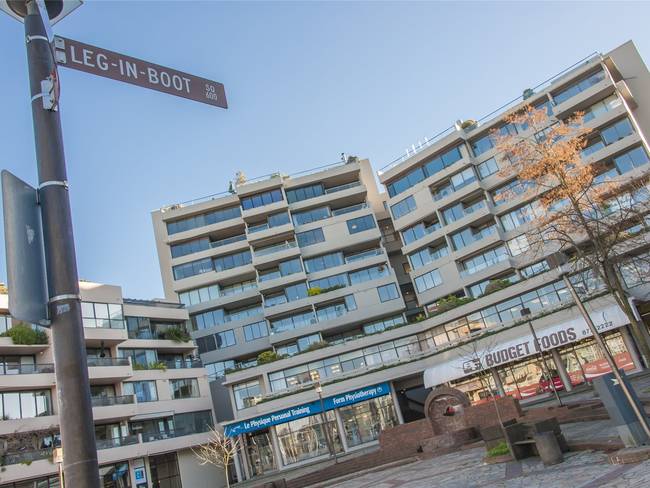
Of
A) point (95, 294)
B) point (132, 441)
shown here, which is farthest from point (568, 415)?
point (95, 294)

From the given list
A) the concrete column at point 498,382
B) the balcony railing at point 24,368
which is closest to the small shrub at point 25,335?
the balcony railing at point 24,368

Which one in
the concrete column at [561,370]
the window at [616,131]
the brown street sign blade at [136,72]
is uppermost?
the window at [616,131]

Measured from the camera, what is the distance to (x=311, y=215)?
54.9 metres

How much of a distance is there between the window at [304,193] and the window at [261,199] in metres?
1.35

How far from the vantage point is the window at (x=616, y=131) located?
42.8 meters

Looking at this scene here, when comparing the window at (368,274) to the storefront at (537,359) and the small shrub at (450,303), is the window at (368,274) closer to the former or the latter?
the small shrub at (450,303)

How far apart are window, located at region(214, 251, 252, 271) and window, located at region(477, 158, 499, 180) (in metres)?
24.1

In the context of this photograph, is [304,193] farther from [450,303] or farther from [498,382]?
[498,382]

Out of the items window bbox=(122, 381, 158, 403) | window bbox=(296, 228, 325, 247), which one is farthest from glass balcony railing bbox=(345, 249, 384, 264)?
window bbox=(122, 381, 158, 403)

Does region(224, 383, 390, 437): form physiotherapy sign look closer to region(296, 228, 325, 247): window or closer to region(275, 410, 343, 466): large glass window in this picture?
region(275, 410, 343, 466): large glass window

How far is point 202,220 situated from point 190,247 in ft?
10.2

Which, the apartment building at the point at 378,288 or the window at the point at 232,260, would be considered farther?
the window at the point at 232,260

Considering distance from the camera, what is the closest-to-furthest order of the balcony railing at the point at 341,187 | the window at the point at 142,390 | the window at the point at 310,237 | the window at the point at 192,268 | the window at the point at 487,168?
the window at the point at 142,390 → the window at the point at 487,168 → the window at the point at 192,268 → the window at the point at 310,237 → the balcony railing at the point at 341,187

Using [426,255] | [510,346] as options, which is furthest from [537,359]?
[426,255]
